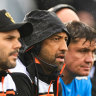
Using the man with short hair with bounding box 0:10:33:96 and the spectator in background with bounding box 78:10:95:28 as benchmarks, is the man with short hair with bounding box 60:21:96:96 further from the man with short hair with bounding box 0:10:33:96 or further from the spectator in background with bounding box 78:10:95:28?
the spectator in background with bounding box 78:10:95:28

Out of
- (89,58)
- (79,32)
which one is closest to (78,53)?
(89,58)

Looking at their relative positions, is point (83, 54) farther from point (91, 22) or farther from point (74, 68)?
point (91, 22)

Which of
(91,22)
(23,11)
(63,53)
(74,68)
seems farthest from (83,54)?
(91,22)

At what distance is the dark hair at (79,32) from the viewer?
4.09 metres

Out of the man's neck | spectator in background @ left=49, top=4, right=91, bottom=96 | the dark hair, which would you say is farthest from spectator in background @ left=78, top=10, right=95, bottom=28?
the man's neck

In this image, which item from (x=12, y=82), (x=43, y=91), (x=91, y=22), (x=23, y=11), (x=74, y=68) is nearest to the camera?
(x=12, y=82)

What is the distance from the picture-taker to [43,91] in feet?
10.9

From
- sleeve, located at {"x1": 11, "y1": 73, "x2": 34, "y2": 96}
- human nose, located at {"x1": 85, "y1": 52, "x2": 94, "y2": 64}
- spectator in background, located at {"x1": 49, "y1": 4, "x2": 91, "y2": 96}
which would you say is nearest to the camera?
sleeve, located at {"x1": 11, "y1": 73, "x2": 34, "y2": 96}

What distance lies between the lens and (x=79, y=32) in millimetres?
4137

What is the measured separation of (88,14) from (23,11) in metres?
1.69

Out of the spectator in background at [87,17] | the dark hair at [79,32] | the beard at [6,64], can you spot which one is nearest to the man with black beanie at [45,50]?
the beard at [6,64]

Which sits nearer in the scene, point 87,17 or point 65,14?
point 65,14

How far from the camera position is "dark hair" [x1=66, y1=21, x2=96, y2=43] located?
409cm

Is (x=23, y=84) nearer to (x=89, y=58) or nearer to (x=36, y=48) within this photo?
(x=36, y=48)
